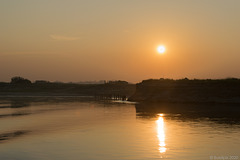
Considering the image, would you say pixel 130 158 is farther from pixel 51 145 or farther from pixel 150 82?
pixel 150 82

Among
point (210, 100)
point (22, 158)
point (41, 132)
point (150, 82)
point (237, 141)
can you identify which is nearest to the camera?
point (22, 158)

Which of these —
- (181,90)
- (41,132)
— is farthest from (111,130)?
(181,90)

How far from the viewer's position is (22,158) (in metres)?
16.8

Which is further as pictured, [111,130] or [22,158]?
[111,130]

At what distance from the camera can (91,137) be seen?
2384cm

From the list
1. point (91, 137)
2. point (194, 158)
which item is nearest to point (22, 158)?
point (91, 137)

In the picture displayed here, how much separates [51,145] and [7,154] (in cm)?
340

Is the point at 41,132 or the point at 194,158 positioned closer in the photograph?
the point at 194,158

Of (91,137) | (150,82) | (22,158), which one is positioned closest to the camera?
(22,158)

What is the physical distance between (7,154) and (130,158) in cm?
716

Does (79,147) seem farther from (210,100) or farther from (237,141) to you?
(210,100)

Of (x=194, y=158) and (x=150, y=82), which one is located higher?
(x=150, y=82)

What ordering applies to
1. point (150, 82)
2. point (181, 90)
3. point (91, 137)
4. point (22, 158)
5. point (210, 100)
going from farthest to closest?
1. point (150, 82)
2. point (181, 90)
3. point (210, 100)
4. point (91, 137)
5. point (22, 158)

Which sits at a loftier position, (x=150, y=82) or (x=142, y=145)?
(x=150, y=82)
